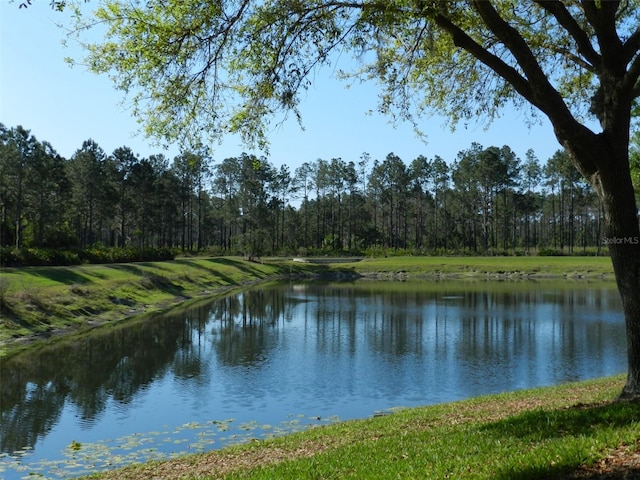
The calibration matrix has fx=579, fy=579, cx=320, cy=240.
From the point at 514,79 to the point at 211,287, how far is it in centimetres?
4794

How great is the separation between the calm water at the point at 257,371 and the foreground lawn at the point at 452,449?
2.89 m

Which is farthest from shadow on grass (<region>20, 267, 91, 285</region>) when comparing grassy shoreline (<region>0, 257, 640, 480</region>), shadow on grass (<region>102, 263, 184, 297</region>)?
grassy shoreline (<region>0, 257, 640, 480</region>)

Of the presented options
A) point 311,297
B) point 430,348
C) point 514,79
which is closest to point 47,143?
point 311,297

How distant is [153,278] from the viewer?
46.0 m

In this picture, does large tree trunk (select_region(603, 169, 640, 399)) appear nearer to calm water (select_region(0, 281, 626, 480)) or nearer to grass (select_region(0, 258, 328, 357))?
calm water (select_region(0, 281, 626, 480))

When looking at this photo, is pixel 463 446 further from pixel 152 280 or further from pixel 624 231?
pixel 152 280

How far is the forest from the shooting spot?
64188mm

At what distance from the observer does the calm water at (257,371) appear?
13.9m

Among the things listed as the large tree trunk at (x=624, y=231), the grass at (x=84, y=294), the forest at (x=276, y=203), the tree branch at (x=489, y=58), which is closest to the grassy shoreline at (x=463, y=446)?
the large tree trunk at (x=624, y=231)

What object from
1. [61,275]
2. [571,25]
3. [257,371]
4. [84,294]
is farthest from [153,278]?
[571,25]

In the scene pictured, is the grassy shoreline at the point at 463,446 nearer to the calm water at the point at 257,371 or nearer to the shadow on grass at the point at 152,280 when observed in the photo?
the calm water at the point at 257,371

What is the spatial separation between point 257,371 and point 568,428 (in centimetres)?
1453

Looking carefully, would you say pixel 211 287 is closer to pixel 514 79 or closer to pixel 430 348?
pixel 430 348

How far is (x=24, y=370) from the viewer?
20422 millimetres
